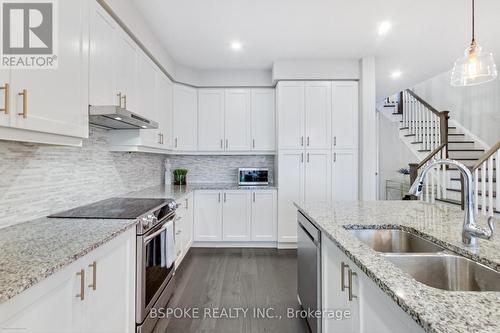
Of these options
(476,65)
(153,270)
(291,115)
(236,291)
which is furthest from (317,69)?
(153,270)

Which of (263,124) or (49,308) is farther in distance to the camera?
(263,124)

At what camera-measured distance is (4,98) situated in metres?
1.14

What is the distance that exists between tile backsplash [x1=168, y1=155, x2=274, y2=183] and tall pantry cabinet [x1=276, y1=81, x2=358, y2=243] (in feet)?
2.28

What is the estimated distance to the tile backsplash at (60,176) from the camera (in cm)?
153

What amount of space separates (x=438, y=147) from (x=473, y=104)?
1.81 metres

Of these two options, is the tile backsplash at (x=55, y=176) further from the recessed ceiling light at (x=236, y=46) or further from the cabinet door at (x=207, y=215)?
the recessed ceiling light at (x=236, y=46)

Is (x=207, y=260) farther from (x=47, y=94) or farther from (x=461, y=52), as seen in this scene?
(x=461, y=52)

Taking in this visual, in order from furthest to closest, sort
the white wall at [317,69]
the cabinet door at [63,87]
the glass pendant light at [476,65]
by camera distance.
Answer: the white wall at [317,69] → the glass pendant light at [476,65] → the cabinet door at [63,87]

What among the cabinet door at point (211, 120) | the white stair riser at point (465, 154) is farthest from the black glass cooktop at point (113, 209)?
the white stair riser at point (465, 154)

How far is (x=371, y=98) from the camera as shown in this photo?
12.2 ft

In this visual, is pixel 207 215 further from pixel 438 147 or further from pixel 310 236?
pixel 438 147

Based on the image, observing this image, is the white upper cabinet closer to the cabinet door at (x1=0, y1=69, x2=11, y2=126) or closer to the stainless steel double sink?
the cabinet door at (x1=0, y1=69, x2=11, y2=126)

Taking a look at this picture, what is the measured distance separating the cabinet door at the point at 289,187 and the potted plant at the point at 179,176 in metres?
1.57

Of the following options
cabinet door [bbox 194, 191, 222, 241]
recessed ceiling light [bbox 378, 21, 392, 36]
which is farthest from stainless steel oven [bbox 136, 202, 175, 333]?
recessed ceiling light [bbox 378, 21, 392, 36]
